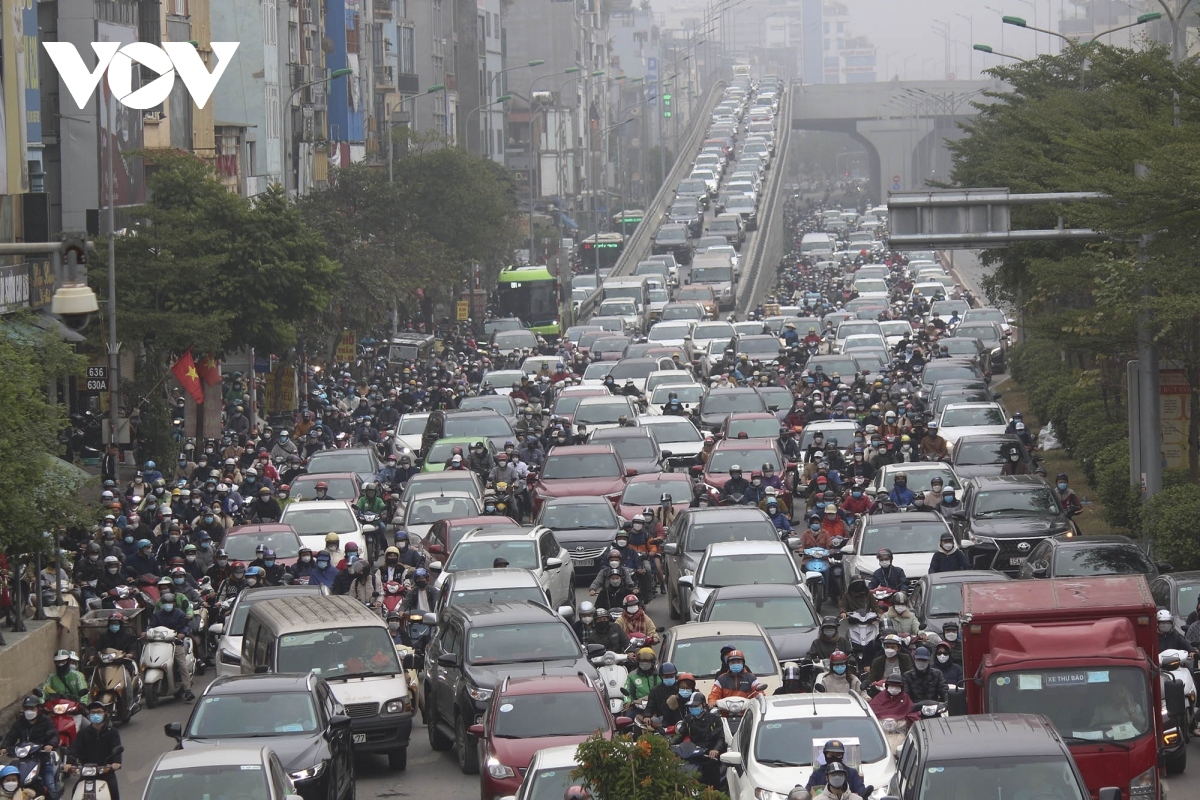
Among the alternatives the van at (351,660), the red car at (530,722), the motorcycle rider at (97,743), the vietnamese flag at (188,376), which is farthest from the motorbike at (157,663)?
the vietnamese flag at (188,376)

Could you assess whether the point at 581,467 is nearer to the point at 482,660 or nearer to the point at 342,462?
the point at 342,462

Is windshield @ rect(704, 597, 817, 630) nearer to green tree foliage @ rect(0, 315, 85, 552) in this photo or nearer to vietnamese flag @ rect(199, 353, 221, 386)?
green tree foliage @ rect(0, 315, 85, 552)

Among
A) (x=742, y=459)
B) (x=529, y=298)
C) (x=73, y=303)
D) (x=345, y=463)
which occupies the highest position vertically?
(x=73, y=303)

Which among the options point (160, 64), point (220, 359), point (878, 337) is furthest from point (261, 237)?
point (878, 337)

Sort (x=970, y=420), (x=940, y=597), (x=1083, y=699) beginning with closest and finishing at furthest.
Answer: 1. (x=1083, y=699)
2. (x=940, y=597)
3. (x=970, y=420)

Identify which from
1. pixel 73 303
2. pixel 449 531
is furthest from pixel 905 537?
pixel 73 303

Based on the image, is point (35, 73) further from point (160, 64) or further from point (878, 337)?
point (878, 337)
